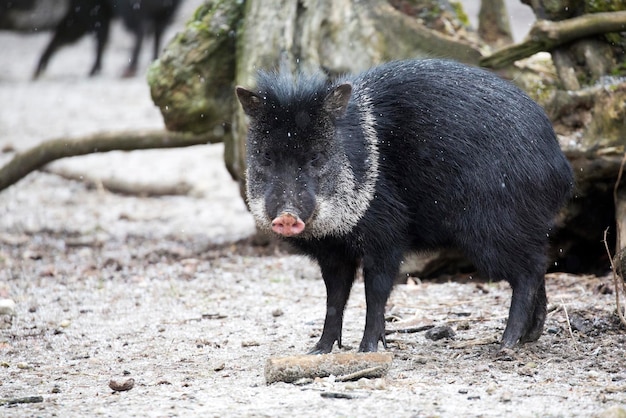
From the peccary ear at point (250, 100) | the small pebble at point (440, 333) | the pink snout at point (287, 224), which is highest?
the peccary ear at point (250, 100)

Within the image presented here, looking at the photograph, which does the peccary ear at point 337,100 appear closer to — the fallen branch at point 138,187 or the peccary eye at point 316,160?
the peccary eye at point 316,160

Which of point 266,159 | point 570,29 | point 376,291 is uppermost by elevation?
point 570,29

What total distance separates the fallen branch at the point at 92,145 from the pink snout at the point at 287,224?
4.43 m

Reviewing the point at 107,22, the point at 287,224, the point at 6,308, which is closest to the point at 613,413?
the point at 287,224

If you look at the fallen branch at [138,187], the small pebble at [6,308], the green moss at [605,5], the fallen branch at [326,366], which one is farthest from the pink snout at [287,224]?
the fallen branch at [138,187]

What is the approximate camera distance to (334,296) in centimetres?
514

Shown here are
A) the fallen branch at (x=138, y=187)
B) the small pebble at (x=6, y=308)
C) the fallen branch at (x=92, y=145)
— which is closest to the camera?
the small pebble at (x=6, y=308)

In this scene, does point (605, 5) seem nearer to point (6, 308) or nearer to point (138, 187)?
point (6, 308)

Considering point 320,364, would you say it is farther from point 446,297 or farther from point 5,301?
point 5,301

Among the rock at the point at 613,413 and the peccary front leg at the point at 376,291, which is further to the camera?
the peccary front leg at the point at 376,291

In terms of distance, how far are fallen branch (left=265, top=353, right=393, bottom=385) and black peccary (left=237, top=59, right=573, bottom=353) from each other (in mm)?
477

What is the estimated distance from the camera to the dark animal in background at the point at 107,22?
1764cm

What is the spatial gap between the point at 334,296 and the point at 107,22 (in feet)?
45.8

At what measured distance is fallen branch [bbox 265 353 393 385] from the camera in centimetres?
437
